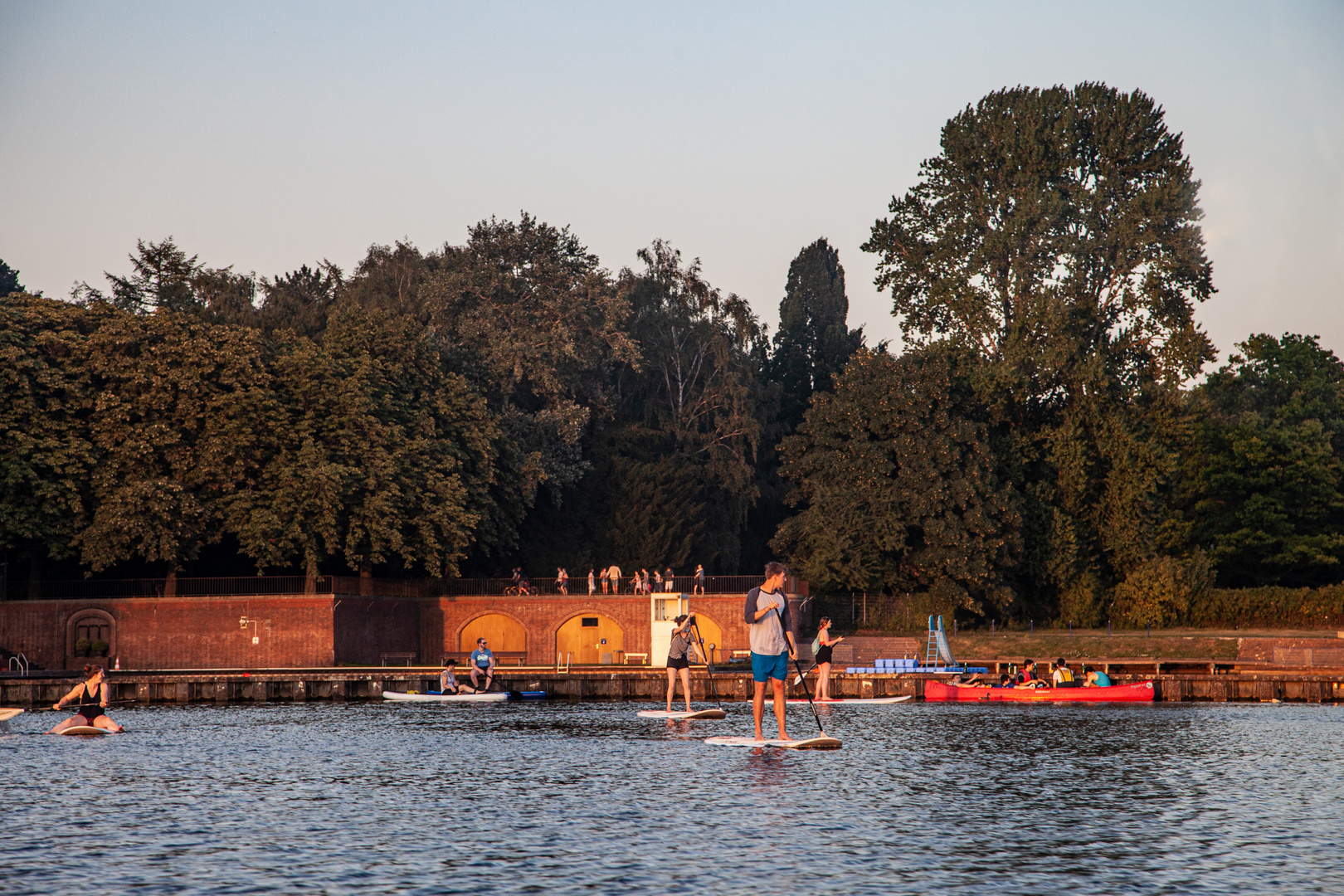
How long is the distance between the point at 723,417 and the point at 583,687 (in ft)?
110

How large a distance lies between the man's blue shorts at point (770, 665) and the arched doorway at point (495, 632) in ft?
153

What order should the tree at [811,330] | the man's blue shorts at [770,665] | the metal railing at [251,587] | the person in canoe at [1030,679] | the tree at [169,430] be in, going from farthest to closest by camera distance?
the tree at [811,330] → the metal railing at [251,587] → the tree at [169,430] → the person in canoe at [1030,679] → the man's blue shorts at [770,665]

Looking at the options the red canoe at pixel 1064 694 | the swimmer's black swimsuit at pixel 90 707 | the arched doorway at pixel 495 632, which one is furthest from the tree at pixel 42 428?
the red canoe at pixel 1064 694

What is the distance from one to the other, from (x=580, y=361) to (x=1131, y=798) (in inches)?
2208

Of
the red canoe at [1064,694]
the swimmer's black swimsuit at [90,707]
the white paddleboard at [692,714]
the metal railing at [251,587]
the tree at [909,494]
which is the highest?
the tree at [909,494]

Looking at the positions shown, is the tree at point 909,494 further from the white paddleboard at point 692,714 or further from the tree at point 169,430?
the white paddleboard at point 692,714

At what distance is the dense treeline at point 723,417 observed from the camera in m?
56.3

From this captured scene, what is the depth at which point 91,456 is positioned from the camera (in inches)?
2163

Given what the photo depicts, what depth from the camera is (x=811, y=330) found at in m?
85.5

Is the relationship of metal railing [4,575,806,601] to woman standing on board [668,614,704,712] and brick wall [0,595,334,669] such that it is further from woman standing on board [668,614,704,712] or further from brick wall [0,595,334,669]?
woman standing on board [668,614,704,712]

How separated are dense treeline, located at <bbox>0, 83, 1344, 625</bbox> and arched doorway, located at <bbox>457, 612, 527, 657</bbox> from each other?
3.06 m

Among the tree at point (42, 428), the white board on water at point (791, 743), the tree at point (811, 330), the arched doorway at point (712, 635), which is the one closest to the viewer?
the white board on water at point (791, 743)

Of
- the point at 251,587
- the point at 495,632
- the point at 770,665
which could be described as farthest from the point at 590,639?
the point at 770,665


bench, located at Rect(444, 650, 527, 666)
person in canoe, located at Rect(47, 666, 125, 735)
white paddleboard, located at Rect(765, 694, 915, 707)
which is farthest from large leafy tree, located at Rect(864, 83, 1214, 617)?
person in canoe, located at Rect(47, 666, 125, 735)
